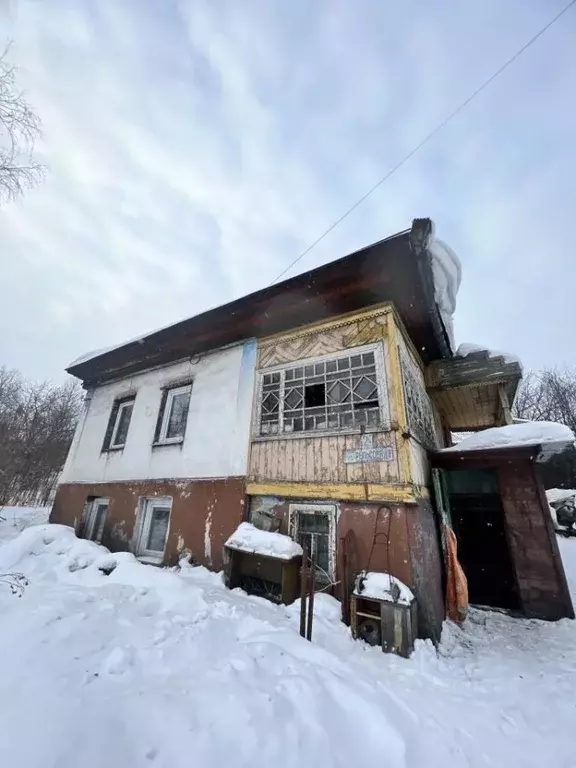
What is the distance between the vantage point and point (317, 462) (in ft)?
19.9

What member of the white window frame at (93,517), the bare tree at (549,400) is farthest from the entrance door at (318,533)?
the bare tree at (549,400)

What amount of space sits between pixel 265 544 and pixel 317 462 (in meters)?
1.66

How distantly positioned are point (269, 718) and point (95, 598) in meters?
2.87

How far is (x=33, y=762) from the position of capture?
1748 mm

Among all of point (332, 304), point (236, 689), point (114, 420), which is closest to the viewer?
point (236, 689)

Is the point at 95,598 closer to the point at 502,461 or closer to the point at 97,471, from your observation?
the point at 97,471

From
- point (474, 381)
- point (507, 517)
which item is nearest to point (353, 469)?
point (507, 517)

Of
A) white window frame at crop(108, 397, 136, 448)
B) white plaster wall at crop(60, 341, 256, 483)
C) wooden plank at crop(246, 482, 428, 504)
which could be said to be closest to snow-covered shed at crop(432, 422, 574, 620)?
wooden plank at crop(246, 482, 428, 504)

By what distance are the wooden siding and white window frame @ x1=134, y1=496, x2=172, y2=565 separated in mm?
2527

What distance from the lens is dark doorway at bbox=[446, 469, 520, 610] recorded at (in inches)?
307

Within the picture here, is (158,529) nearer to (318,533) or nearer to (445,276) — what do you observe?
(318,533)

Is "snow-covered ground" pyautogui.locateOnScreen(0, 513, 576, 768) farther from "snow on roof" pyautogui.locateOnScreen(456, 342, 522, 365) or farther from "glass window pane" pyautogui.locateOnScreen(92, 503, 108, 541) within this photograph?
"snow on roof" pyautogui.locateOnScreen(456, 342, 522, 365)

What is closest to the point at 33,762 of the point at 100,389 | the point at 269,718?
the point at 269,718

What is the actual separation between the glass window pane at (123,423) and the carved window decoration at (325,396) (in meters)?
5.06
